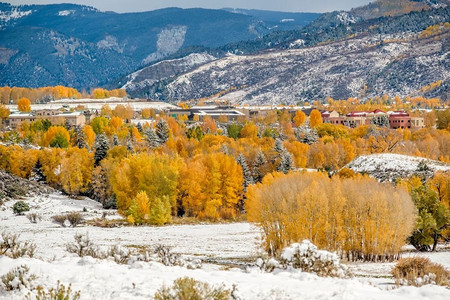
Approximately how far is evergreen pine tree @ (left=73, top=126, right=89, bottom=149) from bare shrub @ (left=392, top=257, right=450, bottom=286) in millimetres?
96580

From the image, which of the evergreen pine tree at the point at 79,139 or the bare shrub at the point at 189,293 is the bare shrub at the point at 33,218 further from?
the evergreen pine tree at the point at 79,139

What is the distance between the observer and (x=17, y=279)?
1697cm

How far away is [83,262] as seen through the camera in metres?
20.7

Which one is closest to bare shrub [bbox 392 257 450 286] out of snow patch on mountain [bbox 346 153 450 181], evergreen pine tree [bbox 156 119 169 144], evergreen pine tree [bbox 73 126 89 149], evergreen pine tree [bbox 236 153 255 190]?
snow patch on mountain [bbox 346 153 450 181]

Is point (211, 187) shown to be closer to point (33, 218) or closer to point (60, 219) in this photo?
point (60, 219)

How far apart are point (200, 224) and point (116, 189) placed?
12.9 m

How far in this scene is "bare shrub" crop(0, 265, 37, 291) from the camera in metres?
17.0

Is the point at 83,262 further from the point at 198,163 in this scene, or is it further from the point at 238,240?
the point at 198,163

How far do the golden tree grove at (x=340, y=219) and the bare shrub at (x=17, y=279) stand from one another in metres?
22.7

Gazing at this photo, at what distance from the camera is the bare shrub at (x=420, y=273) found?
67.1 ft

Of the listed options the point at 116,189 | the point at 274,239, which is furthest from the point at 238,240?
the point at 116,189

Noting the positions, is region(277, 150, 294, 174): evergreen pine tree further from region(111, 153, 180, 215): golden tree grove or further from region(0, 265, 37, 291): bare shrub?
region(0, 265, 37, 291): bare shrub

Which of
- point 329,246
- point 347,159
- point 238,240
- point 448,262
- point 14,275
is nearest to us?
point 14,275

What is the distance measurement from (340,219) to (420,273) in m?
15.8
